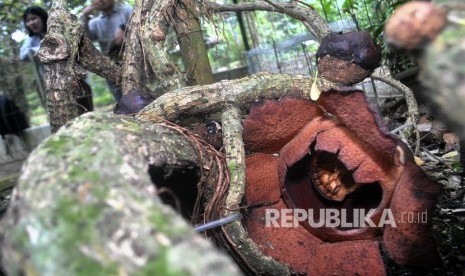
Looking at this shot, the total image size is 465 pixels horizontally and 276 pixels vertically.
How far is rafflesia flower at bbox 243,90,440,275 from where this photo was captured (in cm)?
140

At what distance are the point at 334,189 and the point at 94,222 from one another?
1048mm

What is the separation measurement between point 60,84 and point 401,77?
2862 mm

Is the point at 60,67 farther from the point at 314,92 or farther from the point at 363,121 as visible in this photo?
the point at 363,121

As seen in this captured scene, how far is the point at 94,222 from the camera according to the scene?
902 mm

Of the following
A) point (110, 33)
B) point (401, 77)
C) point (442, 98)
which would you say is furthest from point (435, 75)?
point (110, 33)

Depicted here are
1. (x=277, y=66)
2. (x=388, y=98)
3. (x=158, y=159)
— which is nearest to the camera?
(x=158, y=159)

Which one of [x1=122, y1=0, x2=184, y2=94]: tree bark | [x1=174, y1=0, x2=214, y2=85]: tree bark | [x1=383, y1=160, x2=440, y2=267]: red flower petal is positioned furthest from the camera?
[x1=174, y1=0, x2=214, y2=85]: tree bark

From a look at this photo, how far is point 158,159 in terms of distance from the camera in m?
1.39

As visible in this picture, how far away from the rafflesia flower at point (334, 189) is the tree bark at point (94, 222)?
27.3 inches

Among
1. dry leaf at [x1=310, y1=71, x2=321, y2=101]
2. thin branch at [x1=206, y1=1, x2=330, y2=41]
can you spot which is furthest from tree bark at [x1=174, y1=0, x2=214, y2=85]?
dry leaf at [x1=310, y1=71, x2=321, y2=101]

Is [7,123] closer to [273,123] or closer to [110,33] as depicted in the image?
[110,33]

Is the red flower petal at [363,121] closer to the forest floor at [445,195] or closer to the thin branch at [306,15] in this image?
the forest floor at [445,195]

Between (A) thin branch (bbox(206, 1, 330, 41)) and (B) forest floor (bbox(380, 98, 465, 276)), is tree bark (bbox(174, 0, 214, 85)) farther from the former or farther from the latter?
(B) forest floor (bbox(380, 98, 465, 276))

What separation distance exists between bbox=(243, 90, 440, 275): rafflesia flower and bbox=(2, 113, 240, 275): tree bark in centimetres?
69
